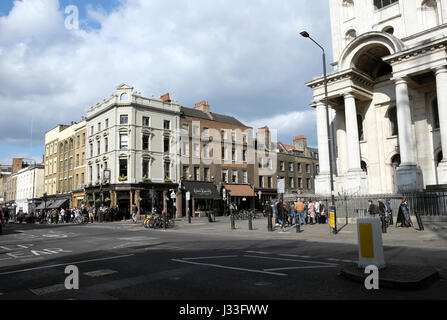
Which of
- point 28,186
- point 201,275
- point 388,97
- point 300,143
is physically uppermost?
point 300,143

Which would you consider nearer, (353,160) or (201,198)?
(353,160)

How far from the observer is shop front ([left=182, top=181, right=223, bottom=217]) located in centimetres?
4312

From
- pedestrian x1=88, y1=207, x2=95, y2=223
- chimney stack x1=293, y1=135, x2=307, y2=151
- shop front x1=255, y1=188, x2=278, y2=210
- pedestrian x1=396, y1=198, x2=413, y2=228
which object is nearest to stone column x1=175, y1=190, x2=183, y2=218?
pedestrian x1=88, y1=207, x2=95, y2=223

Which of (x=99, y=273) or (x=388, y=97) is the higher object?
(x=388, y=97)

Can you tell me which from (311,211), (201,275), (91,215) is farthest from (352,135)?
(91,215)

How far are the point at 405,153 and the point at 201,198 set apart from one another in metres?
26.0

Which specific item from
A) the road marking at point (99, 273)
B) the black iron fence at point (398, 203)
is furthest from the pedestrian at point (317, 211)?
the road marking at point (99, 273)

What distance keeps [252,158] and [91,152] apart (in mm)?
22382

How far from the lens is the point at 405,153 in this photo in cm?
2328

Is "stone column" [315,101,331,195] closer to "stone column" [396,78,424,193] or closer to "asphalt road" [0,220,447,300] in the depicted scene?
"stone column" [396,78,424,193]

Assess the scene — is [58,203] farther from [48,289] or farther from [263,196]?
[48,289]

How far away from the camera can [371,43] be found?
25.9 metres

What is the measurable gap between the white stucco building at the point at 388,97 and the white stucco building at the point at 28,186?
169ft
